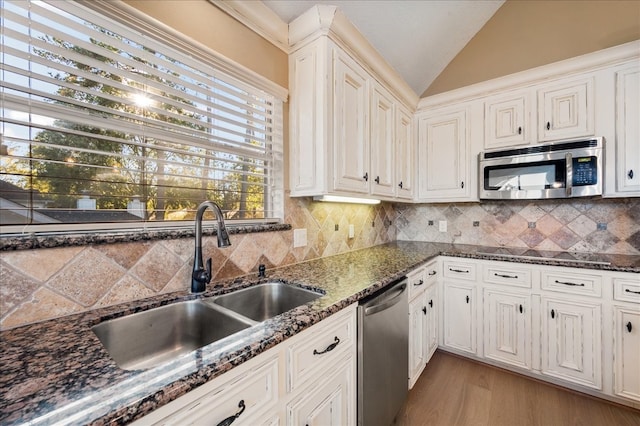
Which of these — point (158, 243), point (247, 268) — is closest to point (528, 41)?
point (247, 268)

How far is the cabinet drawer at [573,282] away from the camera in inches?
69.9

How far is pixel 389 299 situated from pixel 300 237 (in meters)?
0.73

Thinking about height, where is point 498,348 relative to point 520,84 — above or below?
below

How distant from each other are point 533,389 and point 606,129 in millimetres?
1975

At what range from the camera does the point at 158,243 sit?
115cm

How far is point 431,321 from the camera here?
7.13 ft

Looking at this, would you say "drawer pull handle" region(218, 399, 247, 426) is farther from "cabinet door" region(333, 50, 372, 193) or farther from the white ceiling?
the white ceiling

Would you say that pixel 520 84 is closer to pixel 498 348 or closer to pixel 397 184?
pixel 397 184

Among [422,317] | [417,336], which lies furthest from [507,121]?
[417,336]

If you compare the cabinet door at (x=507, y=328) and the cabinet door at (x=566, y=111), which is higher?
the cabinet door at (x=566, y=111)

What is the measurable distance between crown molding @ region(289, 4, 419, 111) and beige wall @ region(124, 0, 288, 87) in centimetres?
17

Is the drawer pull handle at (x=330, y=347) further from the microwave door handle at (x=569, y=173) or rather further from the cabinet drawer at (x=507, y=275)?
the microwave door handle at (x=569, y=173)

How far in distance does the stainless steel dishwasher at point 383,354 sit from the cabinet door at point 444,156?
1386mm

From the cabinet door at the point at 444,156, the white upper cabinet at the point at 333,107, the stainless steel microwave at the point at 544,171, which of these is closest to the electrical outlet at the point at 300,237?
the white upper cabinet at the point at 333,107
